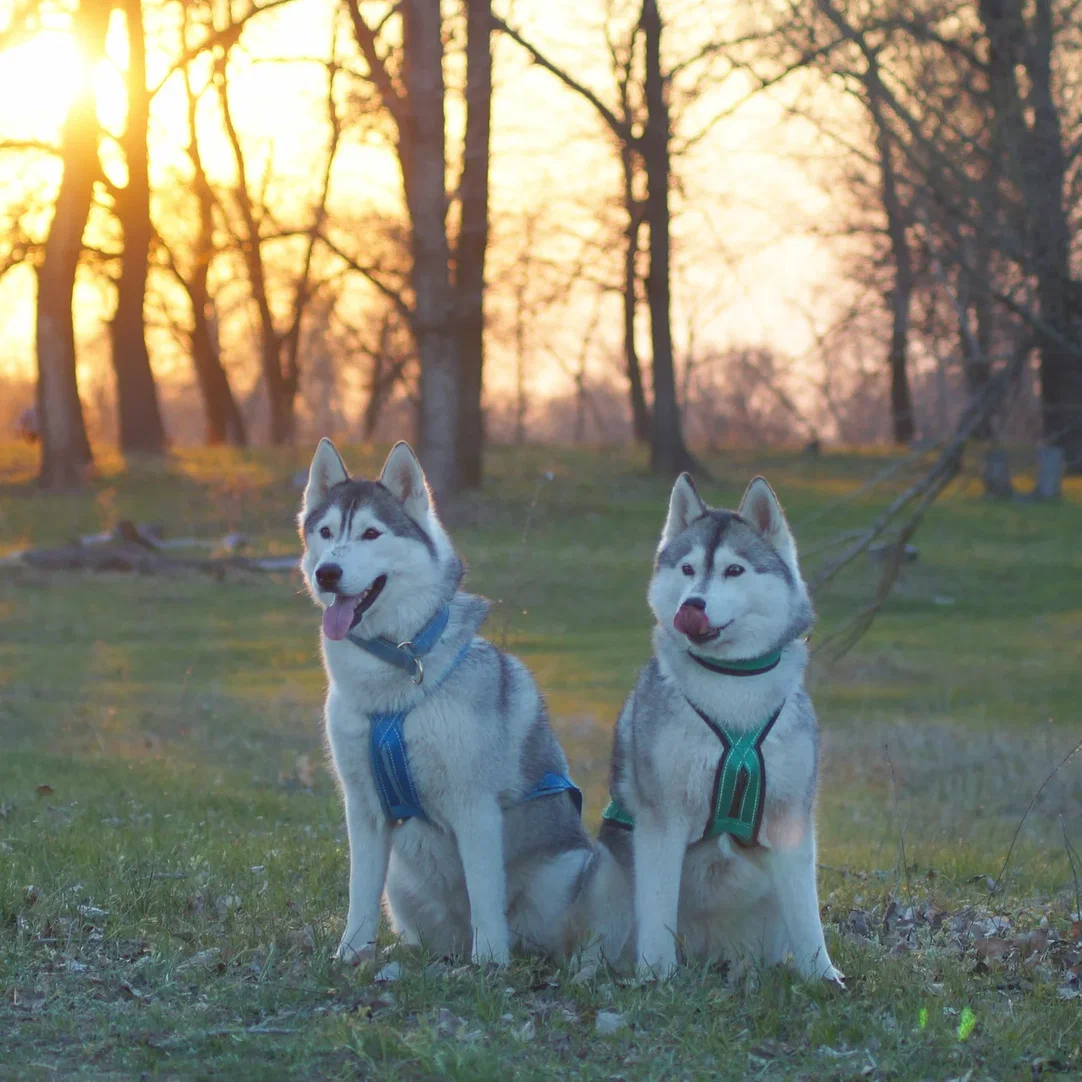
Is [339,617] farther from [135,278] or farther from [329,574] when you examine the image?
[135,278]

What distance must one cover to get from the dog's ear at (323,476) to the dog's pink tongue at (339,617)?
1.81ft

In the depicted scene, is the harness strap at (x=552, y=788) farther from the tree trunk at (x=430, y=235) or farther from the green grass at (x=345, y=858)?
the tree trunk at (x=430, y=235)

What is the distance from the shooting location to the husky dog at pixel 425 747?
20.0 ft

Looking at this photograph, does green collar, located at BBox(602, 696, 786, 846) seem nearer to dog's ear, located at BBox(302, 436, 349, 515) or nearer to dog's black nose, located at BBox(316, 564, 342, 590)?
dog's black nose, located at BBox(316, 564, 342, 590)

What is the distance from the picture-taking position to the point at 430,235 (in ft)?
83.4

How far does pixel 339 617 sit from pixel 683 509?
146 centimetres

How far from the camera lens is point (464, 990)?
229 inches

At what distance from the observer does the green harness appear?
18.8 feet

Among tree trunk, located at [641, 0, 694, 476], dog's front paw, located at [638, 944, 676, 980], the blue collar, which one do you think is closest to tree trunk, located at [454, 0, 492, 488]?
tree trunk, located at [641, 0, 694, 476]

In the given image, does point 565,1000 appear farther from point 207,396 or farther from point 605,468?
point 207,396

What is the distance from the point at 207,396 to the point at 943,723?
34.4m

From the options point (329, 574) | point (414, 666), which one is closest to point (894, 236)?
point (414, 666)

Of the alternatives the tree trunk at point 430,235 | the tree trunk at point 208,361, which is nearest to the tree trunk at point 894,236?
the tree trunk at point 430,235

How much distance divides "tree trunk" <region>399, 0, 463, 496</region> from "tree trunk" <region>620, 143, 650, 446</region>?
8505 millimetres
